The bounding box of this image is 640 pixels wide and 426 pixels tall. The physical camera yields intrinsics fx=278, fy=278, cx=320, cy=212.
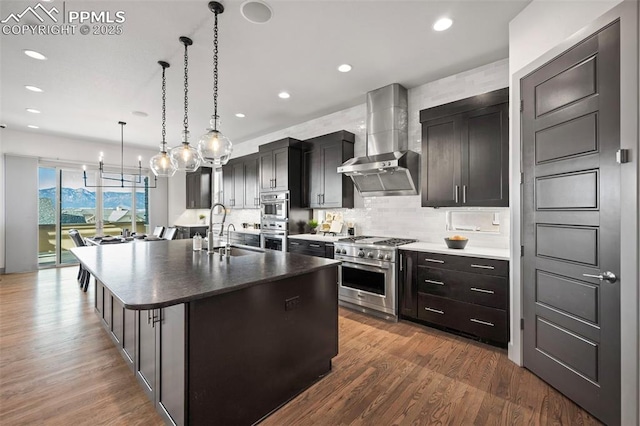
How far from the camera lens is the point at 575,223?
1.91 metres

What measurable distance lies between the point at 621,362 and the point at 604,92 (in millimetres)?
1621

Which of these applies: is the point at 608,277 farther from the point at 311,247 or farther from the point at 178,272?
the point at 311,247

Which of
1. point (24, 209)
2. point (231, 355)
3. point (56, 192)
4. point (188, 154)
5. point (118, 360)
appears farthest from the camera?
point (56, 192)

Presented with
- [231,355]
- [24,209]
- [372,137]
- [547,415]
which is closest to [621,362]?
[547,415]

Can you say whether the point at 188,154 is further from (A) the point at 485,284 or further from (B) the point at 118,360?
(A) the point at 485,284

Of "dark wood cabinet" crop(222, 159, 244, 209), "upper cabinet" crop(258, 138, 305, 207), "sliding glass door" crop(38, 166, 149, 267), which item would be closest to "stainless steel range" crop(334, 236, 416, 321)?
"upper cabinet" crop(258, 138, 305, 207)

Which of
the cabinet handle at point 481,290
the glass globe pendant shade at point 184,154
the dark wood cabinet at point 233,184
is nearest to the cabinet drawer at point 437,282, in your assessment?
the cabinet handle at point 481,290

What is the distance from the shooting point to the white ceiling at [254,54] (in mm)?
2379

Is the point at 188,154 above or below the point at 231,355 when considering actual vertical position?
above

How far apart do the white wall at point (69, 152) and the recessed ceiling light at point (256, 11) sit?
656 centimetres

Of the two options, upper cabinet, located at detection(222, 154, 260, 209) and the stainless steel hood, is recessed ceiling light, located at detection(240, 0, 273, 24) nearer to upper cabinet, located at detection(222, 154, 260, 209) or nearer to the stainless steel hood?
the stainless steel hood

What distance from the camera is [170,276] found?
5.84 ft

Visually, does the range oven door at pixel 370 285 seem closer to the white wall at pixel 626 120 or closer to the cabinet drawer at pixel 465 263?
the cabinet drawer at pixel 465 263

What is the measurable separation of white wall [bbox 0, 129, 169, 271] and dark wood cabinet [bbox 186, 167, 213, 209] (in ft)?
2.73
